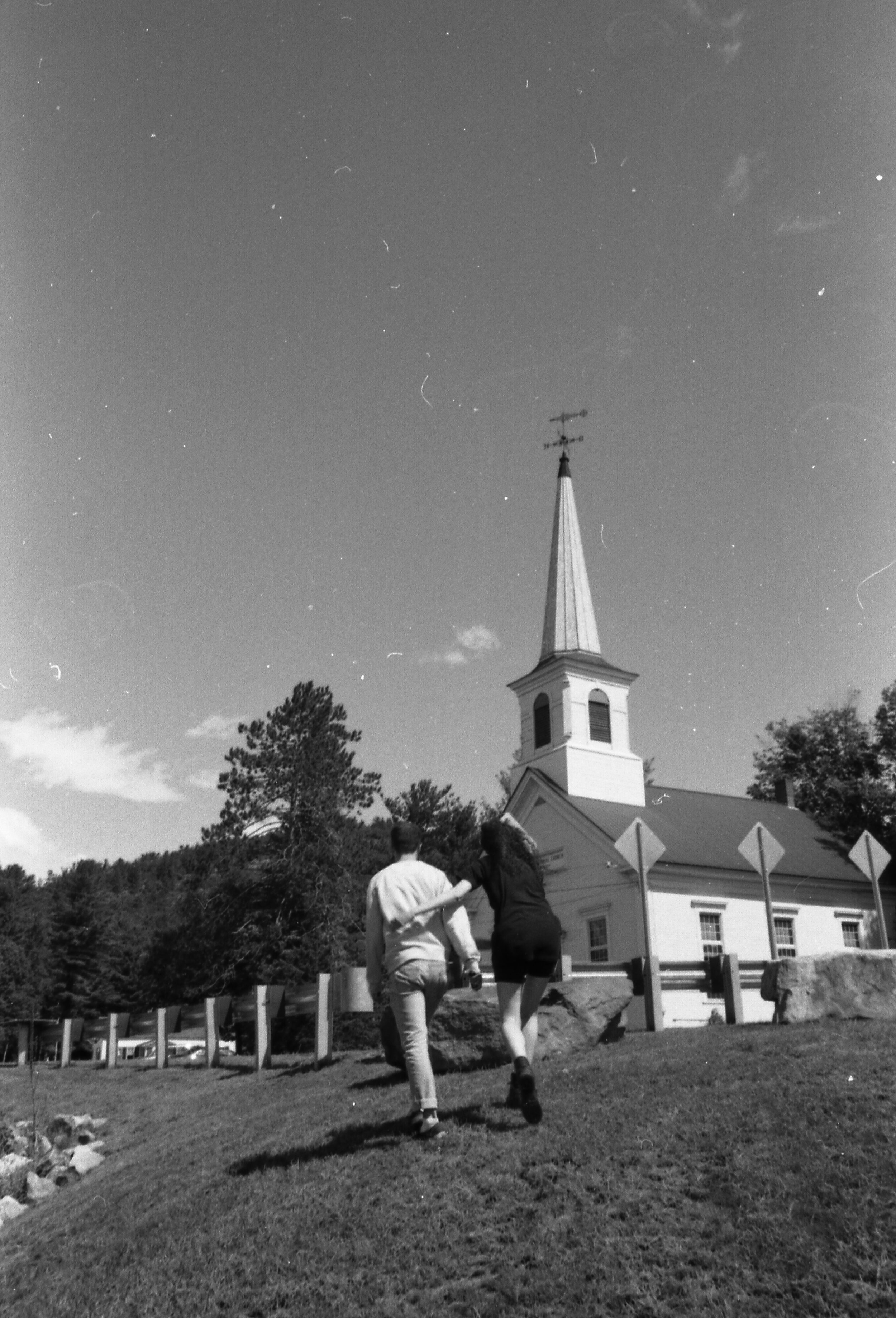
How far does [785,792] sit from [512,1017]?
124ft

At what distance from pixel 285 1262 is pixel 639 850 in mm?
9996

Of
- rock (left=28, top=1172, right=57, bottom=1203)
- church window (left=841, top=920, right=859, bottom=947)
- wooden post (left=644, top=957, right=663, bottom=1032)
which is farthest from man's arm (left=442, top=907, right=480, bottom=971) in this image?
church window (left=841, top=920, right=859, bottom=947)

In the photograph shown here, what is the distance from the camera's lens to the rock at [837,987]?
470 inches

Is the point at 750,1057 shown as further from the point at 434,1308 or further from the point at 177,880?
the point at 177,880

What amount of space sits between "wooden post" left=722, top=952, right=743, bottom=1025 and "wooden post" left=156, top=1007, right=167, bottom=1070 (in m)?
11.8

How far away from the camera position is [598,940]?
31.9 metres

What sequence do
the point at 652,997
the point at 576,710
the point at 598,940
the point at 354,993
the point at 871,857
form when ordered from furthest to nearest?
the point at 576,710
the point at 598,940
the point at 871,857
the point at 354,993
the point at 652,997

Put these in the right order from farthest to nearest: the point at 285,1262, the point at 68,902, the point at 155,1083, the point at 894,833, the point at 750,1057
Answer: the point at 68,902 < the point at 894,833 < the point at 155,1083 < the point at 750,1057 < the point at 285,1262

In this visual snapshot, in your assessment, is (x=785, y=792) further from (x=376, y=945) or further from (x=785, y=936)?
(x=376, y=945)

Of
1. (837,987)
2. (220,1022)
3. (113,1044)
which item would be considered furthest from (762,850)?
(113,1044)

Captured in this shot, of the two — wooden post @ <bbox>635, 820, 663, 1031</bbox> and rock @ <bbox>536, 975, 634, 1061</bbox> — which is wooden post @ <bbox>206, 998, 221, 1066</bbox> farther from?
rock @ <bbox>536, 975, 634, 1061</bbox>

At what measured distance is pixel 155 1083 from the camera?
63.0ft

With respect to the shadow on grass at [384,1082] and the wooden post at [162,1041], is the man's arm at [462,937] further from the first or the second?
the wooden post at [162,1041]

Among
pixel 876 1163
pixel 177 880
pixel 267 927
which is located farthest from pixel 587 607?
pixel 876 1163
